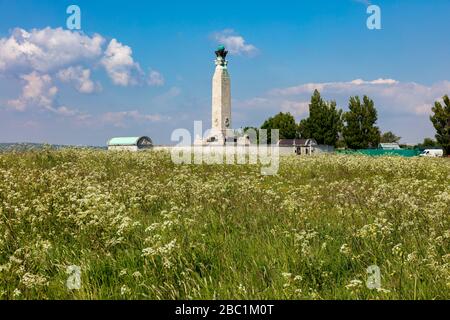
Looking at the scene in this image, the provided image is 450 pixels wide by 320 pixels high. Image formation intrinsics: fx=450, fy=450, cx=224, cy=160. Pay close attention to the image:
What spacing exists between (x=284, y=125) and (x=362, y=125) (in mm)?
21259

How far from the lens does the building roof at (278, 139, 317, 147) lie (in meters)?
85.6

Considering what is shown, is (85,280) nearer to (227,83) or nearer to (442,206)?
(442,206)

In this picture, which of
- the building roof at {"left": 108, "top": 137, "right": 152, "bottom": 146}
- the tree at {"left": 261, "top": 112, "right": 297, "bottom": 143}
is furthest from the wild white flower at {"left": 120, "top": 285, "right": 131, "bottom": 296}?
the building roof at {"left": 108, "top": 137, "right": 152, "bottom": 146}

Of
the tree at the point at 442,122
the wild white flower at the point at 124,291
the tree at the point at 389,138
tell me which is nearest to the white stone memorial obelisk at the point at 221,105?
the tree at the point at 442,122

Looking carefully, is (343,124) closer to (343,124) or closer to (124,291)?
(343,124)

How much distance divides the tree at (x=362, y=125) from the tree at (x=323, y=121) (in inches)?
130

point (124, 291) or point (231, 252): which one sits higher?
point (231, 252)

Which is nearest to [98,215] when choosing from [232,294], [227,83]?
[232,294]

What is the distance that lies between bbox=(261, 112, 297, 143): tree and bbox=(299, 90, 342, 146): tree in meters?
12.0

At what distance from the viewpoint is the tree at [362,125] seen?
79625mm

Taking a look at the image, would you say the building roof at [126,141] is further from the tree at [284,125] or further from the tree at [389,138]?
the tree at [389,138]

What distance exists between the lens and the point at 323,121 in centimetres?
8300

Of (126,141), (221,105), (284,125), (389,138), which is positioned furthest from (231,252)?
(389,138)

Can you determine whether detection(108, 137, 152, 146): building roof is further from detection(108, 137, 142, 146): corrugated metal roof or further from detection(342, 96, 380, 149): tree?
detection(342, 96, 380, 149): tree
